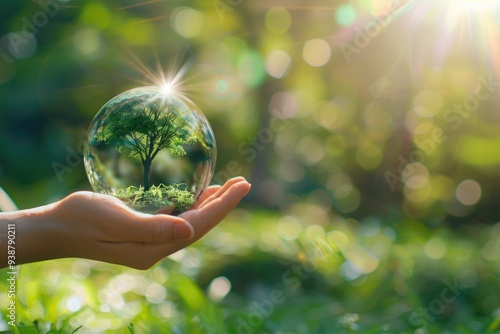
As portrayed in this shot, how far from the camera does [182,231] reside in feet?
6.94

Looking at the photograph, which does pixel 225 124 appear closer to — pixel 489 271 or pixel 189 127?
pixel 489 271

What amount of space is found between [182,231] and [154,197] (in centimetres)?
28

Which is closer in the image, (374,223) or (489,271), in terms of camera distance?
(489,271)

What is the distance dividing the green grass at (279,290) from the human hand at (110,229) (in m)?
0.39

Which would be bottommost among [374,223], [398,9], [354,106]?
[374,223]

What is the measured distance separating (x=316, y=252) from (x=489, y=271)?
1.09 meters

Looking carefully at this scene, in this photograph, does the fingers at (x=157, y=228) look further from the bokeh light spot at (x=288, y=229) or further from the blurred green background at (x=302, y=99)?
the blurred green background at (x=302, y=99)

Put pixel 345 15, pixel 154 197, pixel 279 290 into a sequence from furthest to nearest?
pixel 345 15 < pixel 279 290 < pixel 154 197

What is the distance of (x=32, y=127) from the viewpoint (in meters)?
8.09

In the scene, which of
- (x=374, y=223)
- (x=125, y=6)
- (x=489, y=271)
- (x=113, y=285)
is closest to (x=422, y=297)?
(x=489, y=271)

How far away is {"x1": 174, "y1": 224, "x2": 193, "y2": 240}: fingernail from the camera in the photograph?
2105 mm

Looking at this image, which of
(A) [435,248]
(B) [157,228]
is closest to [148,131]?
(B) [157,228]

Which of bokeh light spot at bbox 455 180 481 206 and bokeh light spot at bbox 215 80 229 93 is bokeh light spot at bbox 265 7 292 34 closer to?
bokeh light spot at bbox 215 80 229 93

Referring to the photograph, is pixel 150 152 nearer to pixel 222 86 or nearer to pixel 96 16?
pixel 222 86
